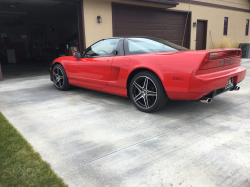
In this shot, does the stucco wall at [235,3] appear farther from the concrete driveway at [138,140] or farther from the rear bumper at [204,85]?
the rear bumper at [204,85]

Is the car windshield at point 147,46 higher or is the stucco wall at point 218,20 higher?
the stucco wall at point 218,20

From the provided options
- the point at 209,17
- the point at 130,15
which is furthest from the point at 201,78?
the point at 209,17

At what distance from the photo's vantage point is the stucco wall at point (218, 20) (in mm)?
12789

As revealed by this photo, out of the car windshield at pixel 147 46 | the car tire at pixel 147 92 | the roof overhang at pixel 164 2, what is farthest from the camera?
the roof overhang at pixel 164 2

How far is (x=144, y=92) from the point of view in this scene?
366cm

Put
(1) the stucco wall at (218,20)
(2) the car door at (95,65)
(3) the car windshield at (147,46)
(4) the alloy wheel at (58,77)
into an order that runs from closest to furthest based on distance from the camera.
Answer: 1. (3) the car windshield at (147,46)
2. (2) the car door at (95,65)
3. (4) the alloy wheel at (58,77)
4. (1) the stucco wall at (218,20)

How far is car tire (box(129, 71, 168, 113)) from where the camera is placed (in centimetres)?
344

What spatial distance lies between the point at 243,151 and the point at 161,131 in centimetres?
100

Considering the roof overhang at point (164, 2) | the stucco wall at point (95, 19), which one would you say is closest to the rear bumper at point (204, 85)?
the stucco wall at point (95, 19)

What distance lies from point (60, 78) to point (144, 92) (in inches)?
103

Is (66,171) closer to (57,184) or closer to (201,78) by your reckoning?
(57,184)

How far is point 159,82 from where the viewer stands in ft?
11.2

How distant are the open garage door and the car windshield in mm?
5740

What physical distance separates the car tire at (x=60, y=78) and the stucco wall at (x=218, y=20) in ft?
27.8
